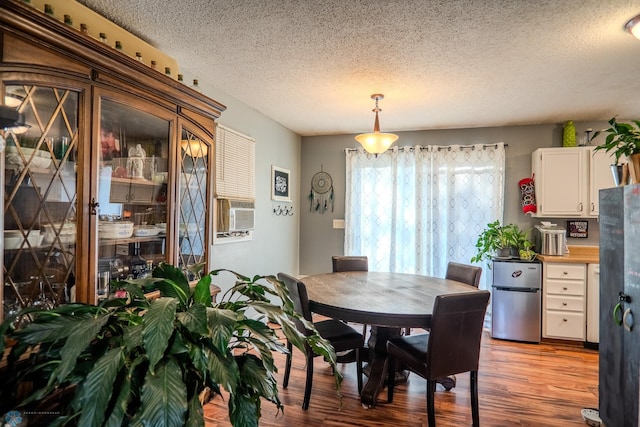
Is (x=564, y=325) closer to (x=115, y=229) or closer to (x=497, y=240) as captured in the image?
(x=497, y=240)

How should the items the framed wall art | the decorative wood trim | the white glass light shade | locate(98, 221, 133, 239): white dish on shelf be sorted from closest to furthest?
the decorative wood trim, locate(98, 221, 133, 239): white dish on shelf, the white glass light shade, the framed wall art

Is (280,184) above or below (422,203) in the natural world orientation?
above

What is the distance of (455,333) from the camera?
2.08 m

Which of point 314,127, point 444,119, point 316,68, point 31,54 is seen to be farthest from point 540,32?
point 314,127

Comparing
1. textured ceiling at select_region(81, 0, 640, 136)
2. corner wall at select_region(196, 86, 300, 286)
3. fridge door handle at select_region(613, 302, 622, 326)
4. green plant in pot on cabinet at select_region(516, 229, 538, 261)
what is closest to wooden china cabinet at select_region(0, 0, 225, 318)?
textured ceiling at select_region(81, 0, 640, 136)

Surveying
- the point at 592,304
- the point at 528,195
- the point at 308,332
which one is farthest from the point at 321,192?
the point at 592,304

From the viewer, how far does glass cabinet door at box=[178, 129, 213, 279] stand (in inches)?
85.0

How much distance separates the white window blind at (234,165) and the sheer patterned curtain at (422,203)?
1.60 meters

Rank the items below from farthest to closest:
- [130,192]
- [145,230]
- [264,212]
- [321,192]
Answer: [321,192]
[264,212]
[145,230]
[130,192]

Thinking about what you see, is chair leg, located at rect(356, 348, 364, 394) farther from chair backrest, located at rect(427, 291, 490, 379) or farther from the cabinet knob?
the cabinet knob

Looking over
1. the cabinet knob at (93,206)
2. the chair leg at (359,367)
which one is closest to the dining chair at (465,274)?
the chair leg at (359,367)

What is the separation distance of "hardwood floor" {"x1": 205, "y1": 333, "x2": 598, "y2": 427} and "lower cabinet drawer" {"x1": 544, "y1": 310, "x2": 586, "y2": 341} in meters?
0.38

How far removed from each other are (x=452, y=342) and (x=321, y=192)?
3.25m

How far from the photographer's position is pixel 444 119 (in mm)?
4098
